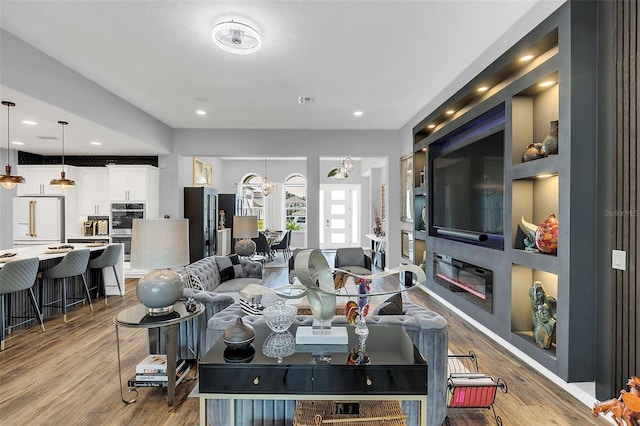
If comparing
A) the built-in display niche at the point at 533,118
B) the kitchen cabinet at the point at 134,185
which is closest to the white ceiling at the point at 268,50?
the built-in display niche at the point at 533,118

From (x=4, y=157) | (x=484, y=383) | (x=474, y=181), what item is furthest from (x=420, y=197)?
(x=4, y=157)

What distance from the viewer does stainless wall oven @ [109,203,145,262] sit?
683 centimetres

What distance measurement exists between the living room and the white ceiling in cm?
11

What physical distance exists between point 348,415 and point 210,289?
2.79 meters

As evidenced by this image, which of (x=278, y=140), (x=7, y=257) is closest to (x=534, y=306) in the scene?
(x=278, y=140)

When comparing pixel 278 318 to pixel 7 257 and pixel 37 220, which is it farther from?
pixel 37 220

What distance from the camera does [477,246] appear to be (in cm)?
390

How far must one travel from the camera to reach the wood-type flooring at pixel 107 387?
221cm

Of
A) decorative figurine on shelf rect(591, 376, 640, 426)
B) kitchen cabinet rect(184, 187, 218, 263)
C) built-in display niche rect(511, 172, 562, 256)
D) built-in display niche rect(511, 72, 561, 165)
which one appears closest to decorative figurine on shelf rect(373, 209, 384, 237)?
kitchen cabinet rect(184, 187, 218, 263)

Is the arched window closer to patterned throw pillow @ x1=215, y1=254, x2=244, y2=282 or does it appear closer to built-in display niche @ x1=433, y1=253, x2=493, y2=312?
patterned throw pillow @ x1=215, y1=254, x2=244, y2=282

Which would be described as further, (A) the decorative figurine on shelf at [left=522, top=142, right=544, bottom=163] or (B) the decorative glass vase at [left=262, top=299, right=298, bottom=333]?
(A) the decorative figurine on shelf at [left=522, top=142, right=544, bottom=163]

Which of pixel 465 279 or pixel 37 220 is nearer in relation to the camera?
pixel 465 279

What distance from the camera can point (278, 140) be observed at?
6.86m

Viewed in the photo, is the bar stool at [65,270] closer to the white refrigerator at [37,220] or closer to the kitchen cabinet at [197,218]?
the kitchen cabinet at [197,218]
